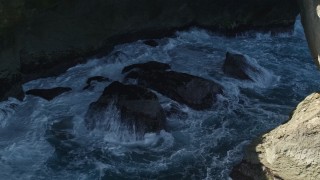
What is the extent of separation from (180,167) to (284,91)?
5.97 m

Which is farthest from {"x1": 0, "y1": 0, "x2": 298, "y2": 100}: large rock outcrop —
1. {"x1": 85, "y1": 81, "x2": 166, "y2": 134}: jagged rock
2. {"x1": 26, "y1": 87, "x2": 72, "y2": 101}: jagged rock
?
{"x1": 85, "y1": 81, "x2": 166, "y2": 134}: jagged rock

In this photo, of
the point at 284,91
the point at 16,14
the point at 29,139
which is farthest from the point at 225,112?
the point at 16,14

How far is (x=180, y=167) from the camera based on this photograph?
1430 centimetres

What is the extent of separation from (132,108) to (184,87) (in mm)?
2336

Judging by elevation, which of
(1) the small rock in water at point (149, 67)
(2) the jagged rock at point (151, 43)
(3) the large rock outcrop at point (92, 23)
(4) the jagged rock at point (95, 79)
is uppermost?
(3) the large rock outcrop at point (92, 23)

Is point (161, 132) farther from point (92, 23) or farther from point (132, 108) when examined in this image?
point (92, 23)

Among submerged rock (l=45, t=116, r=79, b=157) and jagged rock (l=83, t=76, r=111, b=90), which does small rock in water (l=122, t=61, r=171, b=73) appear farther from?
submerged rock (l=45, t=116, r=79, b=157)

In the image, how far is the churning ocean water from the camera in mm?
14234

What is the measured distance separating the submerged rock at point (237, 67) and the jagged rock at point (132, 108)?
13.0 feet

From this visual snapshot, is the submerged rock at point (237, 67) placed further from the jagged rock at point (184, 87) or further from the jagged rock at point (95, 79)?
the jagged rock at point (95, 79)

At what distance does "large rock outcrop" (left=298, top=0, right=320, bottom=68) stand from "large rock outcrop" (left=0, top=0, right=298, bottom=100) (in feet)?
28.6

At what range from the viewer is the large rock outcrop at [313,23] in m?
11.9

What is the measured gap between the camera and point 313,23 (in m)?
12.2

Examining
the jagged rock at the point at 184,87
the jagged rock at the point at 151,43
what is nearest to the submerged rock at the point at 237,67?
the jagged rock at the point at 184,87
